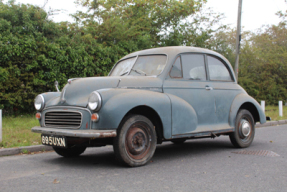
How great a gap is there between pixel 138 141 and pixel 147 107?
0.55 metres

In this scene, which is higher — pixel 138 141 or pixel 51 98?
pixel 51 98

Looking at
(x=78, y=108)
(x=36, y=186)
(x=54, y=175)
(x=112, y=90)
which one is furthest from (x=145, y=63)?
(x=36, y=186)

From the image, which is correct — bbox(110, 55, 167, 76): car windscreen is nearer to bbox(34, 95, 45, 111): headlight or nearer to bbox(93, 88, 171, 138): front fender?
bbox(93, 88, 171, 138): front fender

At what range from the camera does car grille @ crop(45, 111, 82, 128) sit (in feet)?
15.4

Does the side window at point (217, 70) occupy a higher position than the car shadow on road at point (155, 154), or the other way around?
the side window at point (217, 70)

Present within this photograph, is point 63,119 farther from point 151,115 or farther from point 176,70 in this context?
point 176,70

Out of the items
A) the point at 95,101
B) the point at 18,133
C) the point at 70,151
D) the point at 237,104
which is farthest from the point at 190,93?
the point at 18,133

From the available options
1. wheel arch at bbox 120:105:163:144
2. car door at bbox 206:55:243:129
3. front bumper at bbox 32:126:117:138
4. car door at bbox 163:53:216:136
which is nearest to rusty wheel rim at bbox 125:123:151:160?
wheel arch at bbox 120:105:163:144

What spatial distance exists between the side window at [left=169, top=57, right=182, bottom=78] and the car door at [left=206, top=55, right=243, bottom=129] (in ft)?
2.83

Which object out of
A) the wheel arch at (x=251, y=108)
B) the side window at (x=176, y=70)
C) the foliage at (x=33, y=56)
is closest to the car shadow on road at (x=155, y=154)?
the wheel arch at (x=251, y=108)

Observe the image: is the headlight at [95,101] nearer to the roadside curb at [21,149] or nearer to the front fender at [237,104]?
the roadside curb at [21,149]

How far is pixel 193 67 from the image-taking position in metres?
6.17

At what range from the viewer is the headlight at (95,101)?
454 cm

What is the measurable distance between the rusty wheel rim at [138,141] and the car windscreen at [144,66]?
47.1 inches
